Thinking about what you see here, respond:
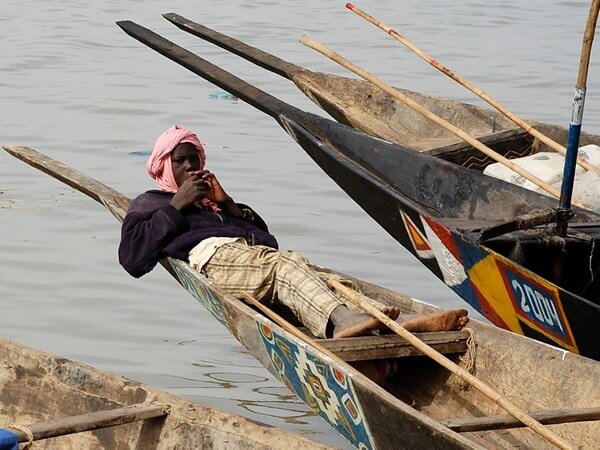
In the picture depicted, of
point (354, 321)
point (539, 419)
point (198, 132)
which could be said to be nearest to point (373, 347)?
point (354, 321)

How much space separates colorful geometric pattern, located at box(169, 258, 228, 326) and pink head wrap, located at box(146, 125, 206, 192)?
27cm

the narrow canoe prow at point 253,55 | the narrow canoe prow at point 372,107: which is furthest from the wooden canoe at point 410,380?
the narrow canoe prow at point 253,55

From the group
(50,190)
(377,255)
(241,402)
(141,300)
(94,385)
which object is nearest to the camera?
(94,385)

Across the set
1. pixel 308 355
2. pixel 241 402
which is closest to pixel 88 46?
pixel 241 402

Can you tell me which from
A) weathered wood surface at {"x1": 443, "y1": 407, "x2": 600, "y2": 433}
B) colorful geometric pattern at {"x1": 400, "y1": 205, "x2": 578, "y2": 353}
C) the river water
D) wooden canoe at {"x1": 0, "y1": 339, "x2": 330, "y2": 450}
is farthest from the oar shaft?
wooden canoe at {"x1": 0, "y1": 339, "x2": 330, "y2": 450}

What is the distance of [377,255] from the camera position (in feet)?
22.0

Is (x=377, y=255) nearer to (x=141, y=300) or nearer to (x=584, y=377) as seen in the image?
(x=141, y=300)

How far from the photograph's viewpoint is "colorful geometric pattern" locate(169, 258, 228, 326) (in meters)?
4.29

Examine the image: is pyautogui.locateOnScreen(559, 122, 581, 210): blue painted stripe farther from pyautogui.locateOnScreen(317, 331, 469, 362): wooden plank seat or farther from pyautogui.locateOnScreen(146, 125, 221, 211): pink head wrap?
pyautogui.locateOnScreen(146, 125, 221, 211): pink head wrap

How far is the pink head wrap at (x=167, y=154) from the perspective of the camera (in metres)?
4.55

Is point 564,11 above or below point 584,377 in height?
below

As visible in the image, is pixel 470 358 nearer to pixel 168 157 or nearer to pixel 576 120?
pixel 576 120

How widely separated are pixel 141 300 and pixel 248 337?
1.75 meters

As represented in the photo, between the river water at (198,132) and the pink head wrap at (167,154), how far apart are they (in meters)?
0.80
